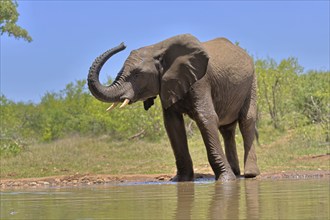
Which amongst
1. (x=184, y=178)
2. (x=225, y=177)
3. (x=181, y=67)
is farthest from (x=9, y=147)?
(x=225, y=177)

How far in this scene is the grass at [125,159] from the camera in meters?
14.9

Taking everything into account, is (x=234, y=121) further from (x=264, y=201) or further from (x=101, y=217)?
(x=101, y=217)

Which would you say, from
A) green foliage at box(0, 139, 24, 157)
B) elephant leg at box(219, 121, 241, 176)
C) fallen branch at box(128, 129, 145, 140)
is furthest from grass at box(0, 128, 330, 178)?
fallen branch at box(128, 129, 145, 140)

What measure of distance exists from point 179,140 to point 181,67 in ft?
3.84

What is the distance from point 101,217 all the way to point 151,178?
769cm

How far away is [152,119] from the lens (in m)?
28.0

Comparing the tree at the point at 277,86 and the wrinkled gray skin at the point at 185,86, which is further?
the tree at the point at 277,86

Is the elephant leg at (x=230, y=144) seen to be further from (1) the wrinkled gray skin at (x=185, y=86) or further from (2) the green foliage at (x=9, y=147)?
(2) the green foliage at (x=9, y=147)

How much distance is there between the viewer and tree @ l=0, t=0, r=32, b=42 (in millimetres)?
21188

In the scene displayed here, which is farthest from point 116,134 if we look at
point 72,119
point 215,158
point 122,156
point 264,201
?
point 264,201

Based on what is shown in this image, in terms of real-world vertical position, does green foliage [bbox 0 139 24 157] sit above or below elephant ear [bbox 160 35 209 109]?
below

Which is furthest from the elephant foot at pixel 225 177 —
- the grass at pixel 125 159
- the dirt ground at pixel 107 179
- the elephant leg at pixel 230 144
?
the grass at pixel 125 159

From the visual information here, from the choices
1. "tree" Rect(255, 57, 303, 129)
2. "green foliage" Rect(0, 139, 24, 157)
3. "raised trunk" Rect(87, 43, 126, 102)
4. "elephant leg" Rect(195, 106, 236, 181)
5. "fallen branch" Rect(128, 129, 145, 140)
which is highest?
"tree" Rect(255, 57, 303, 129)

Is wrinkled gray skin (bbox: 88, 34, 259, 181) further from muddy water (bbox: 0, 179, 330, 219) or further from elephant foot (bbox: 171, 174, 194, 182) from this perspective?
muddy water (bbox: 0, 179, 330, 219)
